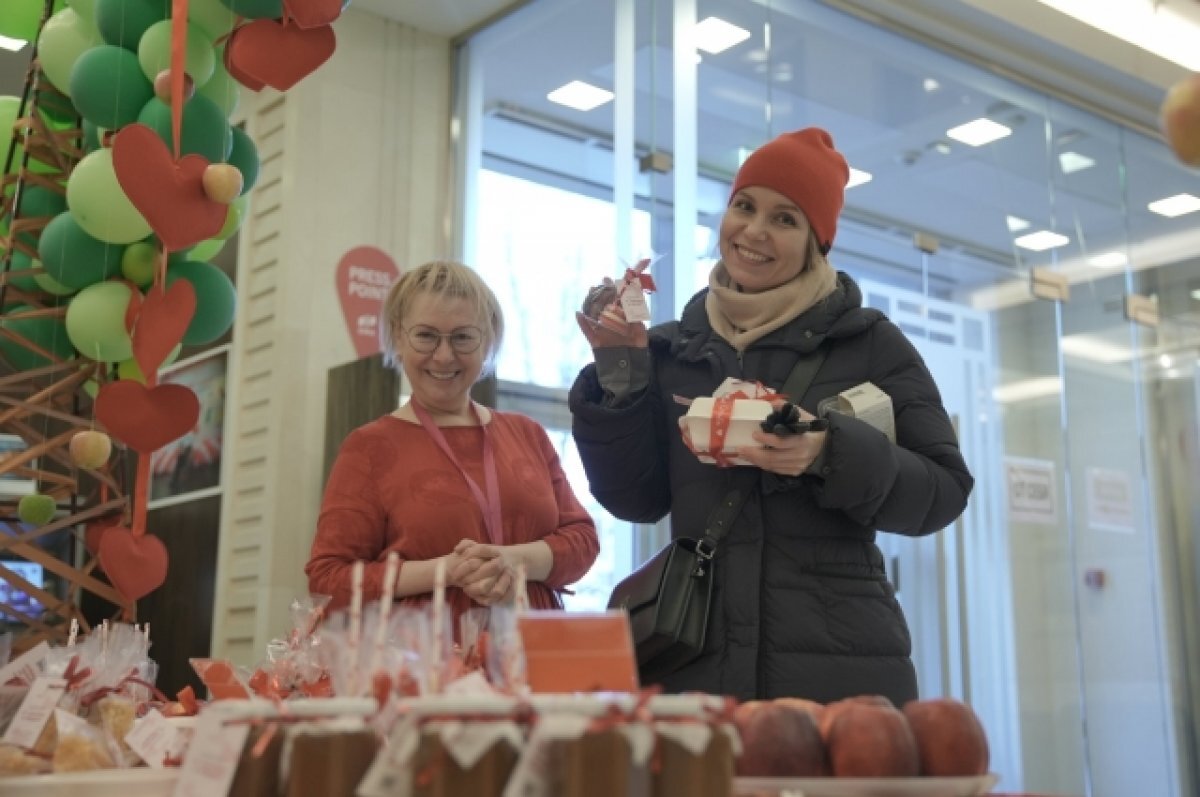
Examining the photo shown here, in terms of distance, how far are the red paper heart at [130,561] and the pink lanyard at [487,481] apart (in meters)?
0.69

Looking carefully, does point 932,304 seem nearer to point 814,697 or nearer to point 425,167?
point 425,167

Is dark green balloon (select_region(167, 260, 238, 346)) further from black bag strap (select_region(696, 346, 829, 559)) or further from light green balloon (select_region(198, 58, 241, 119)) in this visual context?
black bag strap (select_region(696, 346, 829, 559))

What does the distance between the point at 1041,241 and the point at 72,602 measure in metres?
4.34

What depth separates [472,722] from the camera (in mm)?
879

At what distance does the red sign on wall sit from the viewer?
4617 mm

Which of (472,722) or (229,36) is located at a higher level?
(229,36)

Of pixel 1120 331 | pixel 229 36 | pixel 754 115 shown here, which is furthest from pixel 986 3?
pixel 229 36

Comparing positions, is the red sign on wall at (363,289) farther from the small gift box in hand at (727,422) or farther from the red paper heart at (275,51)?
the small gift box in hand at (727,422)

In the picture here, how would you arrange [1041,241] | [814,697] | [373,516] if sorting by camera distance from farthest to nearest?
1. [1041,241]
2. [373,516]
3. [814,697]

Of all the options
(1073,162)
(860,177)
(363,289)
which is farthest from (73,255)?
(1073,162)

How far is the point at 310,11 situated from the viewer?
7.88ft

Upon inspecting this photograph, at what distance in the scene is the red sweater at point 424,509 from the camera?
1892 millimetres

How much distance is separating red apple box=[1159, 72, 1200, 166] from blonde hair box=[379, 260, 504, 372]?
41.2 inches

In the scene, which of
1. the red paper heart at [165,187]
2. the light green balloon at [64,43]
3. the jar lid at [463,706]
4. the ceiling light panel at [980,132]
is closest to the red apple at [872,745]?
the jar lid at [463,706]
